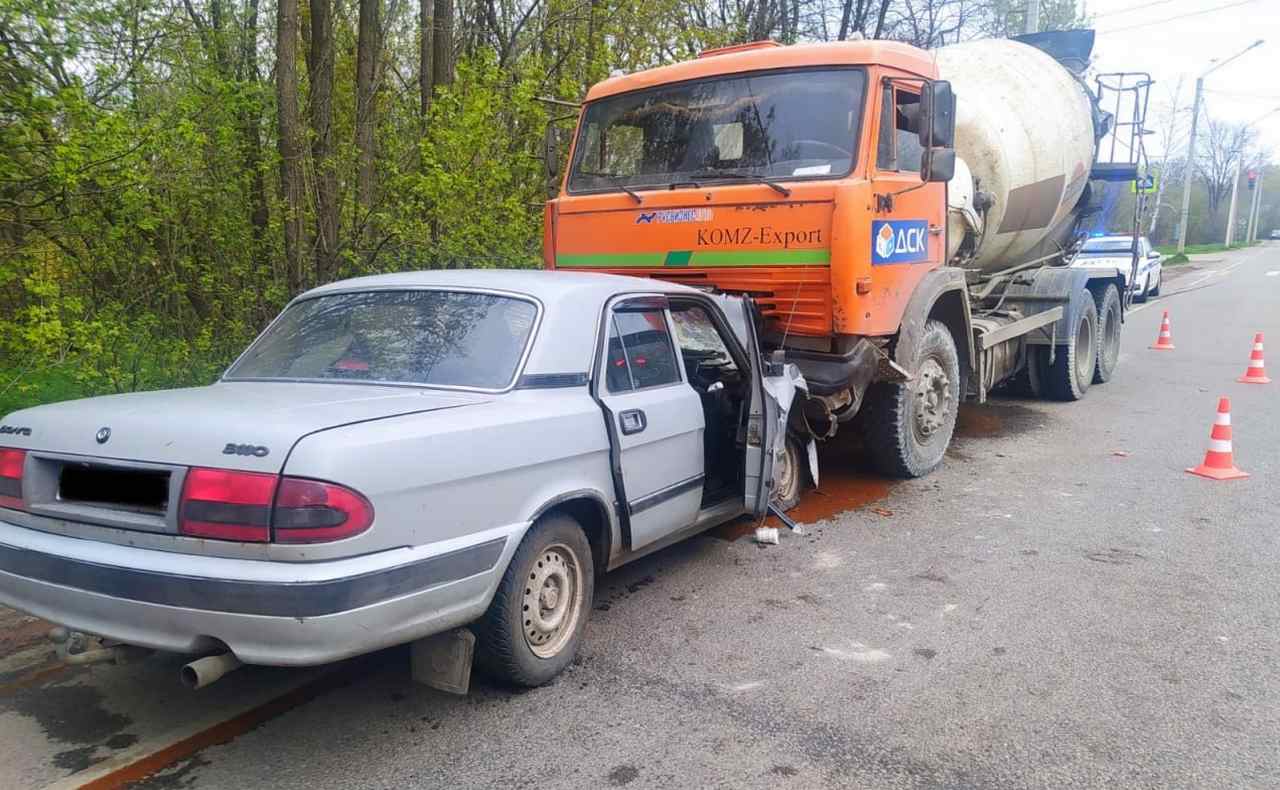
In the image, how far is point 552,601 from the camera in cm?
372

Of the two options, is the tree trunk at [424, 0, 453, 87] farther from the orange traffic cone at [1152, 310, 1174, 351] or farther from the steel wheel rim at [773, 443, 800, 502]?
the orange traffic cone at [1152, 310, 1174, 351]

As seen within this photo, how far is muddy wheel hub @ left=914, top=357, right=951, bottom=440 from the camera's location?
699 cm

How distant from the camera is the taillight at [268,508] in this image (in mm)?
2752

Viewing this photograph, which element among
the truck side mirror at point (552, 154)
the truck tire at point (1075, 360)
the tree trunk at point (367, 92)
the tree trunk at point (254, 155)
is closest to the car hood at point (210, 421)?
the truck side mirror at point (552, 154)

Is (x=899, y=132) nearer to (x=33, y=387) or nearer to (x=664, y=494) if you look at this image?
(x=664, y=494)

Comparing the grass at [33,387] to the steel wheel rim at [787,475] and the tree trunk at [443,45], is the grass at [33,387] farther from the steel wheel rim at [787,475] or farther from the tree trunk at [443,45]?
the tree trunk at [443,45]

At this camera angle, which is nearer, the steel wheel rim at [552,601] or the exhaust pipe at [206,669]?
the exhaust pipe at [206,669]

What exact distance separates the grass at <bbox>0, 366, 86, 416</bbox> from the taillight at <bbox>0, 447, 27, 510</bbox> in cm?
345

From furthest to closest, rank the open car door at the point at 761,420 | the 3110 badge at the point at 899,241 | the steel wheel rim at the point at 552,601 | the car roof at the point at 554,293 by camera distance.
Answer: the 3110 badge at the point at 899,241 < the open car door at the point at 761,420 < the car roof at the point at 554,293 < the steel wheel rim at the point at 552,601

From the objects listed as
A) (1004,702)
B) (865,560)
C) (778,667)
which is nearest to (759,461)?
(865,560)

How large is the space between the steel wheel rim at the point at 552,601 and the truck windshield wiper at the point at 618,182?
3369 mm

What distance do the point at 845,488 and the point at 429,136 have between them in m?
5.52

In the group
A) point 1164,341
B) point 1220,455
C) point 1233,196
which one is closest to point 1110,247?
point 1164,341

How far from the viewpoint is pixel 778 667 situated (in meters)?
3.89
